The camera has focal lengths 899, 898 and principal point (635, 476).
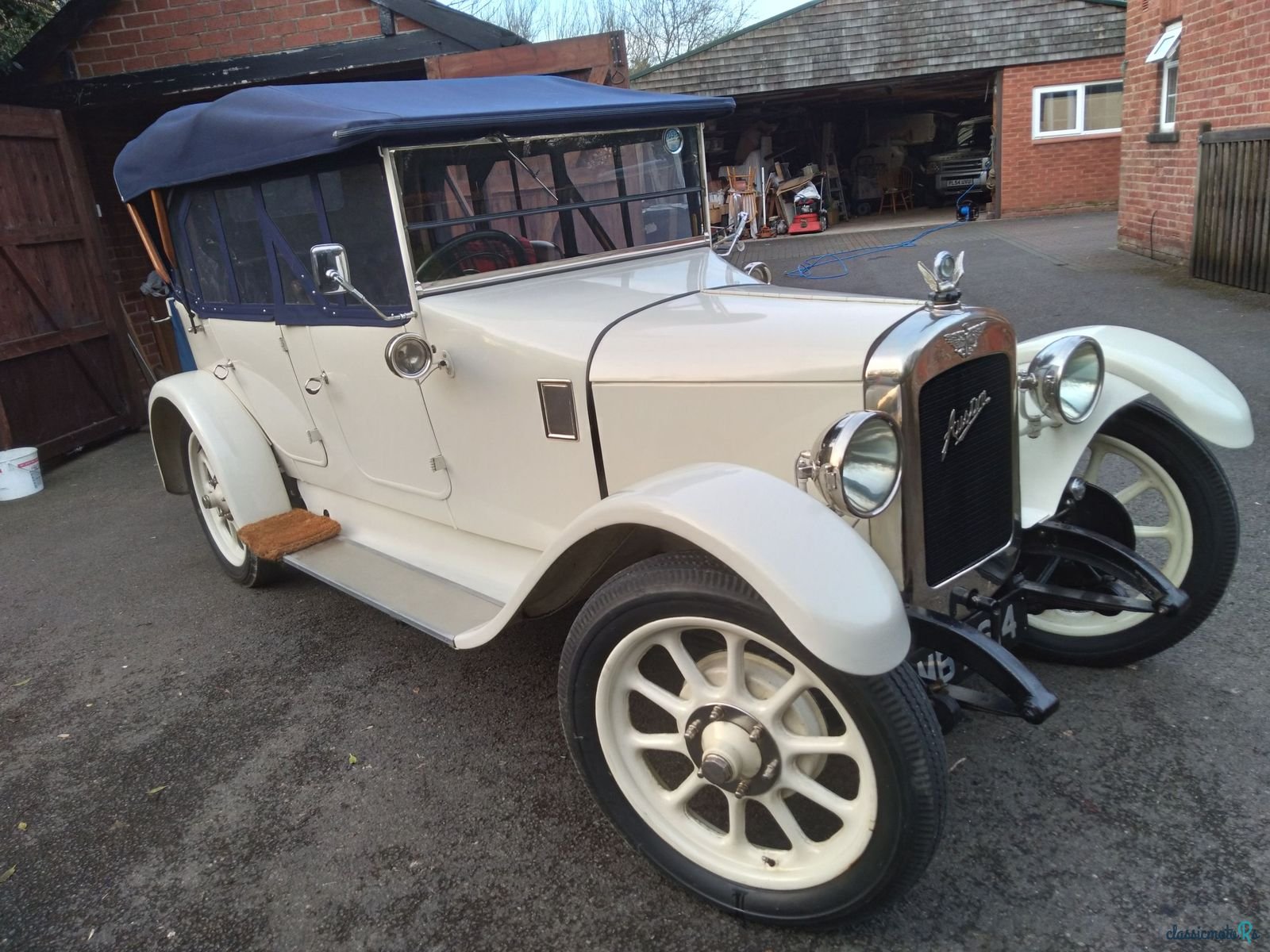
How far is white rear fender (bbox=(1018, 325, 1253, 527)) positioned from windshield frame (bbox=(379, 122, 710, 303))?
1297 millimetres

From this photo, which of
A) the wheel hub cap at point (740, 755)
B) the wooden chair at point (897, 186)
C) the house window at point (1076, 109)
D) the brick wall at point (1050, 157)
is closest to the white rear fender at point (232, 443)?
the wheel hub cap at point (740, 755)

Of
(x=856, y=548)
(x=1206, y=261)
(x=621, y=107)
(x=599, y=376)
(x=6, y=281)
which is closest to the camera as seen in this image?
(x=856, y=548)

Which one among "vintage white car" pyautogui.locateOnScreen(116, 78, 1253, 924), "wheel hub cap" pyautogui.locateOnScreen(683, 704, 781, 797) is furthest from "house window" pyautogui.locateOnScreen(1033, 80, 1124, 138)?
"wheel hub cap" pyautogui.locateOnScreen(683, 704, 781, 797)

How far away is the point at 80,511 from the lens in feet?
18.0

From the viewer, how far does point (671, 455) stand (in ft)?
7.63

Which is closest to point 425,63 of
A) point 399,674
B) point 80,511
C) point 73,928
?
point 80,511

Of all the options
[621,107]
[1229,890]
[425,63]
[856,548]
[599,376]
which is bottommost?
[1229,890]

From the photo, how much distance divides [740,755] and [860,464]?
68 centimetres

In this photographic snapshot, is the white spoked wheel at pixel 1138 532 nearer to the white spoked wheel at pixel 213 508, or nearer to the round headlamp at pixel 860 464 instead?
the round headlamp at pixel 860 464

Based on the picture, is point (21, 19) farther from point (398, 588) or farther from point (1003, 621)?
point (1003, 621)

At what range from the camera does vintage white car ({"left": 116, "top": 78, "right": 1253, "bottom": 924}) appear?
184 cm

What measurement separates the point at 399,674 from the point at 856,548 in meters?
1.98

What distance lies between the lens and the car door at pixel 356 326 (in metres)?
2.81

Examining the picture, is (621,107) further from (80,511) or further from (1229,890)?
(80,511)
